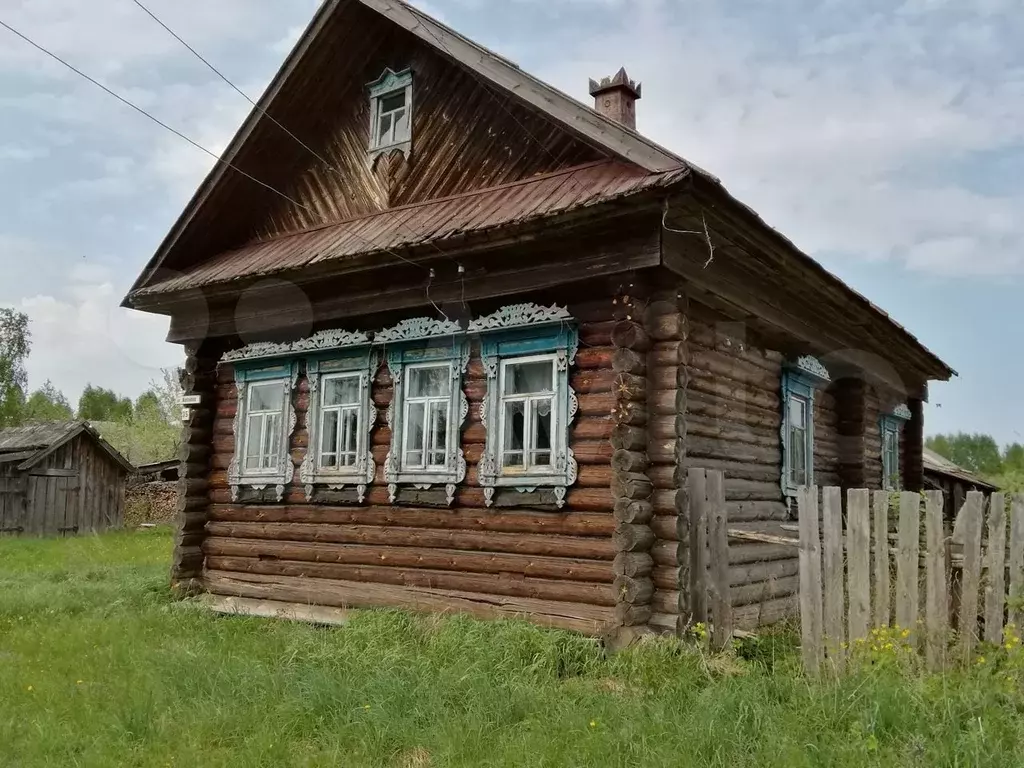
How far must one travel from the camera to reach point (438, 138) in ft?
32.3

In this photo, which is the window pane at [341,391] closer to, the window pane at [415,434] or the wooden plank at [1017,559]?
the window pane at [415,434]

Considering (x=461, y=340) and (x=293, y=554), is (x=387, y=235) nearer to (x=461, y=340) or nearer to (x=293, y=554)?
(x=461, y=340)

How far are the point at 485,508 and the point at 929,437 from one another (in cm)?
9031

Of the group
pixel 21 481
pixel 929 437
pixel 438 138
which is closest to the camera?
pixel 438 138

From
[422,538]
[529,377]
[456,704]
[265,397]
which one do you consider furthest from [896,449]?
[456,704]

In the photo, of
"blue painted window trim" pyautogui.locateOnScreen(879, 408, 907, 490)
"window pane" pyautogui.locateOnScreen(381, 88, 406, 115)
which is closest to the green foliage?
"blue painted window trim" pyautogui.locateOnScreen(879, 408, 907, 490)

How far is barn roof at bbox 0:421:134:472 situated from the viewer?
25297 millimetres

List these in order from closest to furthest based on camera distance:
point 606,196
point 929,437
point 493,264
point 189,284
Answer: point 606,196, point 493,264, point 189,284, point 929,437

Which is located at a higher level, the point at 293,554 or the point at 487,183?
the point at 487,183

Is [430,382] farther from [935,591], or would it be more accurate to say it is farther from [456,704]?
[935,591]

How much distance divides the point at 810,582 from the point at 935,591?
817 millimetres

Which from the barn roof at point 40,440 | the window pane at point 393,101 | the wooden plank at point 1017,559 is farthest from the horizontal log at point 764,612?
the barn roof at point 40,440

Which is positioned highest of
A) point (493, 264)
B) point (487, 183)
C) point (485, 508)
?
point (487, 183)

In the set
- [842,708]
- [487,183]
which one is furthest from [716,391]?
[842,708]
